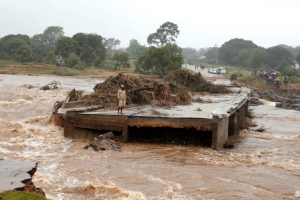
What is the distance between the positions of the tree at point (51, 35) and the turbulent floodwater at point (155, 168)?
3264 inches

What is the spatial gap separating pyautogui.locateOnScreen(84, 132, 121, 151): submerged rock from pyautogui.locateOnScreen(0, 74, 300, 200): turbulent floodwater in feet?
0.73

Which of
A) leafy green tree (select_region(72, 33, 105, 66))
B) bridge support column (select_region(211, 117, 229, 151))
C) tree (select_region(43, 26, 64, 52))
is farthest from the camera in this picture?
tree (select_region(43, 26, 64, 52))

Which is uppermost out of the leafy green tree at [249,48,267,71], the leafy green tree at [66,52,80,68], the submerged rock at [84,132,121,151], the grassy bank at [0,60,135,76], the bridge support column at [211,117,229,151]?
the leafy green tree at [249,48,267,71]

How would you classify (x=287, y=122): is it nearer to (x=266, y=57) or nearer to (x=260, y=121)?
(x=260, y=121)

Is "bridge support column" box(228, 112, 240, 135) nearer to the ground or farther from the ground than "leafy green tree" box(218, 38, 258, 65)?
nearer to the ground

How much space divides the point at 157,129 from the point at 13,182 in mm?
6578

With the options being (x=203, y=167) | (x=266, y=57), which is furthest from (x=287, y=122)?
(x=266, y=57)

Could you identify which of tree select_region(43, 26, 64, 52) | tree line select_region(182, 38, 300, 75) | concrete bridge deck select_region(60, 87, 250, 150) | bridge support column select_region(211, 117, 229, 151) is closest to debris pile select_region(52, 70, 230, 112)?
concrete bridge deck select_region(60, 87, 250, 150)

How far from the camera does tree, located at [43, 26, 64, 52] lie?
9069cm

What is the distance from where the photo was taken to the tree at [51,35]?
90688 millimetres

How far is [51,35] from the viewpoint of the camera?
305 ft

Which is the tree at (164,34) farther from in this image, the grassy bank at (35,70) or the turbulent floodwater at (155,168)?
the turbulent floodwater at (155,168)

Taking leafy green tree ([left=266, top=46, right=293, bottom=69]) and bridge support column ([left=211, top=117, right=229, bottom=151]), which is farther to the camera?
leafy green tree ([left=266, top=46, right=293, bottom=69])

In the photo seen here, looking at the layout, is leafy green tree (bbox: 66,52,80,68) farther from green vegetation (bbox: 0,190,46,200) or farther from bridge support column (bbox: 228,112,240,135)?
green vegetation (bbox: 0,190,46,200)
